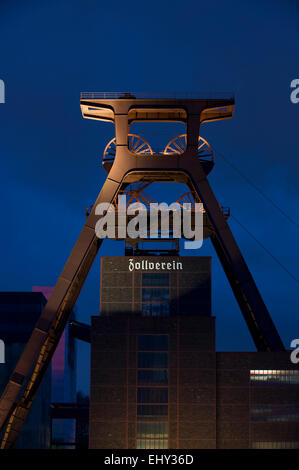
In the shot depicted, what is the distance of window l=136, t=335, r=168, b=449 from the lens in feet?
119

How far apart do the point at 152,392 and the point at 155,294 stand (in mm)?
6239

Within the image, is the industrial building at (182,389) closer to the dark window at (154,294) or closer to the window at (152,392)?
the window at (152,392)

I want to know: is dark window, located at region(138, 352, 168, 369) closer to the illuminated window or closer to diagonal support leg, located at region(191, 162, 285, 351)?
diagonal support leg, located at region(191, 162, 285, 351)

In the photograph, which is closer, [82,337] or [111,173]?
[111,173]

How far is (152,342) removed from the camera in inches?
1484

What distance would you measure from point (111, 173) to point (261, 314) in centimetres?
1244

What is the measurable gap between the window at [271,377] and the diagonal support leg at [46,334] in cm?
1185

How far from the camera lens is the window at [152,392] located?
119 ft

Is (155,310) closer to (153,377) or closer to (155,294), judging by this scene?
(155,294)

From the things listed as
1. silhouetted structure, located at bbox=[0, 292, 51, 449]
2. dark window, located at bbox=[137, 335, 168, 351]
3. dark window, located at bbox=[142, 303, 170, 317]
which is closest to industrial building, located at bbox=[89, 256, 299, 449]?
dark window, located at bbox=[137, 335, 168, 351]

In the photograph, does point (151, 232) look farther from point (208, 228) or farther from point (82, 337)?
point (82, 337)

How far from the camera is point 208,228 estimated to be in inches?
1703
